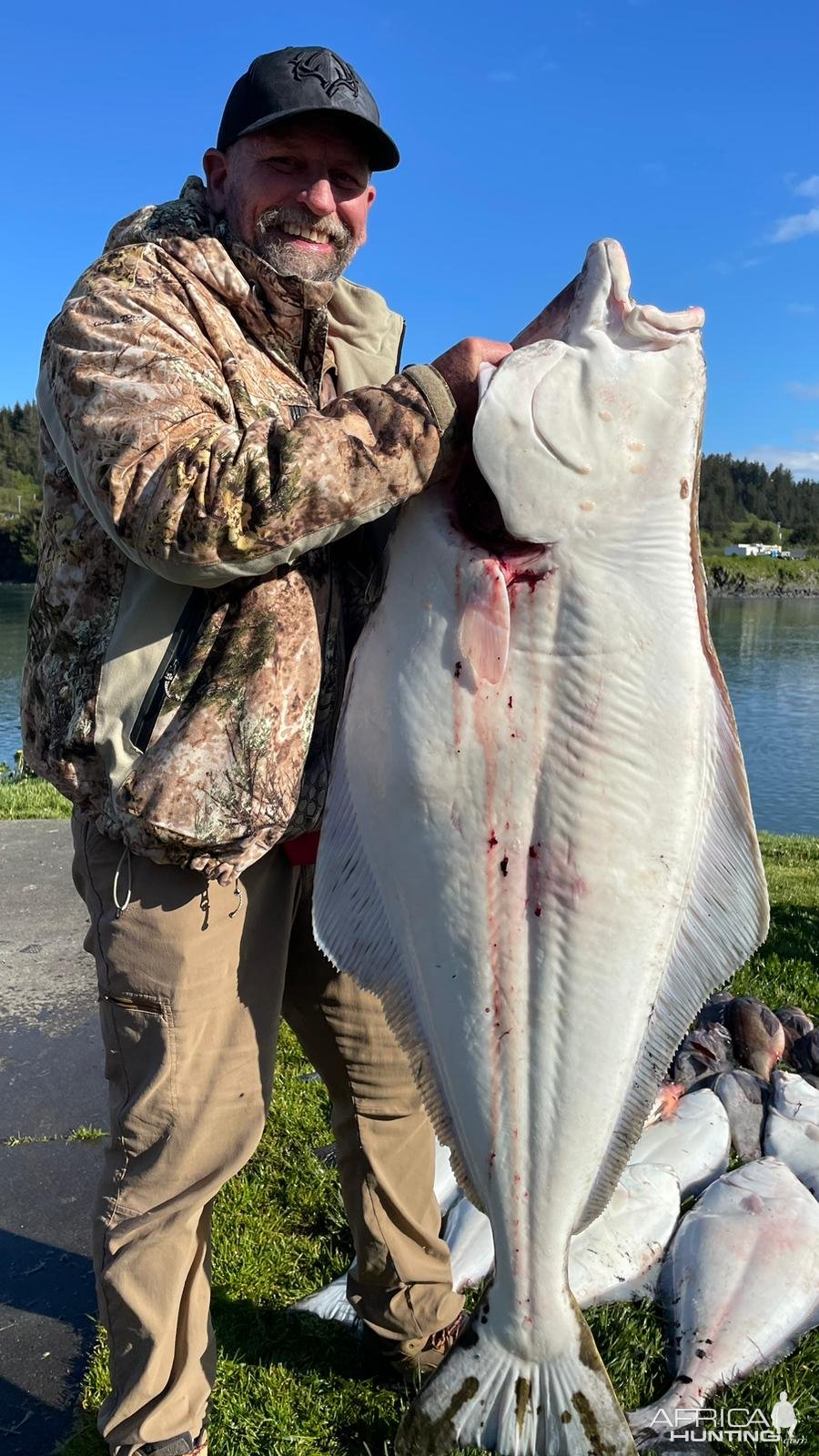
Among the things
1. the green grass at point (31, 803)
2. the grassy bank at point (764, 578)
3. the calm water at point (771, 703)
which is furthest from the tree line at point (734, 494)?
the green grass at point (31, 803)

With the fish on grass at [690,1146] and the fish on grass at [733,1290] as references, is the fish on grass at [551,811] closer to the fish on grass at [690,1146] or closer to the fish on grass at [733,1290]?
the fish on grass at [733,1290]

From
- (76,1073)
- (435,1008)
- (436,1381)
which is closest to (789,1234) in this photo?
(436,1381)

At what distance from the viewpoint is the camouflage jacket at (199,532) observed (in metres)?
1.62

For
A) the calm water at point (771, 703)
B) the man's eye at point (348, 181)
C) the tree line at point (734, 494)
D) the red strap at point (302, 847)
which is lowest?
the calm water at point (771, 703)

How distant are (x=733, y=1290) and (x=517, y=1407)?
104cm

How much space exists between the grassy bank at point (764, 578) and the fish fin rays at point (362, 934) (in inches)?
3067

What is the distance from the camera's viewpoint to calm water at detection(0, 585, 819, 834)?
52.5 feet

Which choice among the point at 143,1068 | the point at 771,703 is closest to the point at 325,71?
the point at 143,1068

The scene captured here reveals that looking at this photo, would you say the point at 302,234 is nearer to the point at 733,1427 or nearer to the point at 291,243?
the point at 291,243

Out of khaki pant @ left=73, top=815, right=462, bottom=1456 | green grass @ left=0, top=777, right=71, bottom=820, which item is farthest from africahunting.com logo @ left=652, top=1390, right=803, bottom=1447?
green grass @ left=0, top=777, right=71, bottom=820

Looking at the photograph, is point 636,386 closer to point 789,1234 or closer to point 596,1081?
point 596,1081

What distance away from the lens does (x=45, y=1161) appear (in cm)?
334

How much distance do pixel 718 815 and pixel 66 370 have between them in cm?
142

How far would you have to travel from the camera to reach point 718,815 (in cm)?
190
